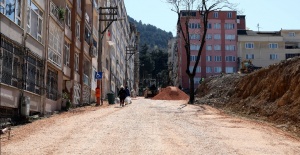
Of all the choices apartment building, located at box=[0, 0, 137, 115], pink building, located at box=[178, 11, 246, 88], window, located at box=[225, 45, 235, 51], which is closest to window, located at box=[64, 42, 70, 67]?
apartment building, located at box=[0, 0, 137, 115]

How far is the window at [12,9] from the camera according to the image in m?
15.6

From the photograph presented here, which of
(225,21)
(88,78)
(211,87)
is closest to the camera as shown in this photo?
(88,78)

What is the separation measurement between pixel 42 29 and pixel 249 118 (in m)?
12.3

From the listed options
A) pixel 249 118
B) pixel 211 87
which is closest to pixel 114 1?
pixel 211 87

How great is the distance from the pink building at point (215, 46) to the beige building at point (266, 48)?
2216mm

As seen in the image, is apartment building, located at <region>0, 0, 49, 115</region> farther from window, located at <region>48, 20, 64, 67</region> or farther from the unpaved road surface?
the unpaved road surface

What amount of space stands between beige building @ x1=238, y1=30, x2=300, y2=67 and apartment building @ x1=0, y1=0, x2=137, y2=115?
52885mm

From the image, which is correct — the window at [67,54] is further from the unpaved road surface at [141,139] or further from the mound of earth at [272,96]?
the mound of earth at [272,96]

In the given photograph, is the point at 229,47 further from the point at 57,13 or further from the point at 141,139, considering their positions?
the point at 141,139

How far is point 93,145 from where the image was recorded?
38.9 feet

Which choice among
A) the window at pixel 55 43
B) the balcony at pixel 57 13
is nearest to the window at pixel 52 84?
the window at pixel 55 43

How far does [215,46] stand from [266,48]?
10.3 meters

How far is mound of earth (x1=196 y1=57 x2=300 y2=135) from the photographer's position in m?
19.1

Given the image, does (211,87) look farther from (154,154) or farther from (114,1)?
(154,154)
